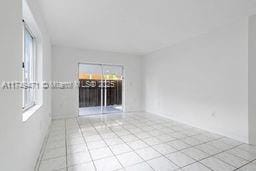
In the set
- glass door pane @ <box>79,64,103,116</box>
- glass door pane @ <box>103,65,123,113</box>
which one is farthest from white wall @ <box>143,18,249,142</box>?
glass door pane @ <box>79,64,103,116</box>

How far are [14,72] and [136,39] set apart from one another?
348 cm

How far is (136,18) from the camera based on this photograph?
2.90 m

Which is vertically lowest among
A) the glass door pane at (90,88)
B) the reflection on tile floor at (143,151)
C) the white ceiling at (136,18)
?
the reflection on tile floor at (143,151)

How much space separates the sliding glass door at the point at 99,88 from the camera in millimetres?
5684

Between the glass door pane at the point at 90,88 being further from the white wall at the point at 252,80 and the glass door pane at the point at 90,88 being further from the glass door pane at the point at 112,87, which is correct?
the white wall at the point at 252,80

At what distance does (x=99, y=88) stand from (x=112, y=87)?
596 millimetres

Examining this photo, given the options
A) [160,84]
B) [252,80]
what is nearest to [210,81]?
[252,80]

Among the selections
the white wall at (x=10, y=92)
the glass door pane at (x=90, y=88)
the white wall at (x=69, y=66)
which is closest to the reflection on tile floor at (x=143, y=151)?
the white wall at (x=10, y=92)

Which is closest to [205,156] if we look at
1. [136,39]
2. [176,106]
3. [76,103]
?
[176,106]

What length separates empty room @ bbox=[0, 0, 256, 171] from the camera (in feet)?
4.81

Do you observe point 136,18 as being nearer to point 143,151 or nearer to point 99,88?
point 143,151

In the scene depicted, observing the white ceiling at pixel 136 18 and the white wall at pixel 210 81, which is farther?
the white wall at pixel 210 81

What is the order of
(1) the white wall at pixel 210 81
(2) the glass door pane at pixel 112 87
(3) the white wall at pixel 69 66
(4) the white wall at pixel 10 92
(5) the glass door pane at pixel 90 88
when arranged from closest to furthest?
(4) the white wall at pixel 10 92 → (1) the white wall at pixel 210 81 → (3) the white wall at pixel 69 66 → (5) the glass door pane at pixel 90 88 → (2) the glass door pane at pixel 112 87

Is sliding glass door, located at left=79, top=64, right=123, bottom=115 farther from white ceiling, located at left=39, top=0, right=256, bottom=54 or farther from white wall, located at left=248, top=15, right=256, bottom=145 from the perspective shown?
white wall, located at left=248, top=15, right=256, bottom=145
